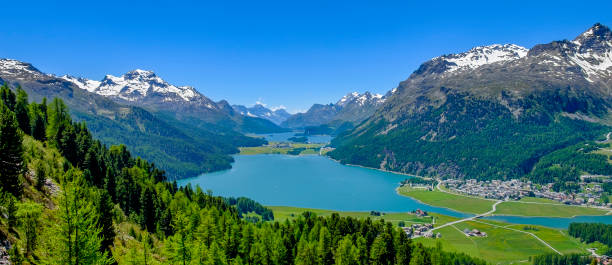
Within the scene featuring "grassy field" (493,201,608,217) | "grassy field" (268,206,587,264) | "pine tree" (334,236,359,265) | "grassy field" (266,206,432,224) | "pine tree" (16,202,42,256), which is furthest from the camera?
"grassy field" (493,201,608,217)

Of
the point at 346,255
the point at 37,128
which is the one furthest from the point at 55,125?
the point at 346,255

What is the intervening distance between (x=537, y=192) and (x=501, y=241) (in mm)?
89299

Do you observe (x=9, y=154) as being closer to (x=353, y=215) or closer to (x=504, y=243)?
(x=353, y=215)

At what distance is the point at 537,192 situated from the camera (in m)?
180

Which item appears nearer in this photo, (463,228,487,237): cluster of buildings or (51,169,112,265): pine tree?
(51,169,112,265): pine tree

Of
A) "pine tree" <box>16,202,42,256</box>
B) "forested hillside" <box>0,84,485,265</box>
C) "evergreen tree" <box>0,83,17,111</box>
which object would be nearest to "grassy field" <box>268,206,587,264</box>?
"forested hillside" <box>0,84,485,265</box>

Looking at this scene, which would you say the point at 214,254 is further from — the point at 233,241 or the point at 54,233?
the point at 54,233

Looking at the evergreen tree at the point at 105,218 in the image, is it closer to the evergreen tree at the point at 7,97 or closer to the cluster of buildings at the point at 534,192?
the evergreen tree at the point at 7,97

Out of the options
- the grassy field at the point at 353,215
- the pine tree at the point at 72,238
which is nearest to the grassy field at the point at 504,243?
the grassy field at the point at 353,215

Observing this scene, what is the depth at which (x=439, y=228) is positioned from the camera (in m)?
123

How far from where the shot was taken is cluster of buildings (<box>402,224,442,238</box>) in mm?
112919

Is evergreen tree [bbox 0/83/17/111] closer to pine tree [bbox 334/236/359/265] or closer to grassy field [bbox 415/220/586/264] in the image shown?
pine tree [bbox 334/236/359/265]

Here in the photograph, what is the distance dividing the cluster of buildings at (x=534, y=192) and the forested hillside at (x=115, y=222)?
10919 cm

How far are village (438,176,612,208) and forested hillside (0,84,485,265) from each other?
358ft
